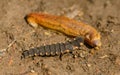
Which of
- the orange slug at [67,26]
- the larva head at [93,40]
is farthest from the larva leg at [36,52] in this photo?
the larva head at [93,40]

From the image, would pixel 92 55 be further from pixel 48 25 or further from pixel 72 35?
pixel 48 25

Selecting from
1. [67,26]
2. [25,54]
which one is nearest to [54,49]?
[25,54]

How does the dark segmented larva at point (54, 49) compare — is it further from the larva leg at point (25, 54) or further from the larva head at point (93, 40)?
the larva head at point (93, 40)

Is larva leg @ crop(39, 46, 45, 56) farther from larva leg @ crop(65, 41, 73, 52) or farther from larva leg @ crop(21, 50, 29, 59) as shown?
larva leg @ crop(65, 41, 73, 52)

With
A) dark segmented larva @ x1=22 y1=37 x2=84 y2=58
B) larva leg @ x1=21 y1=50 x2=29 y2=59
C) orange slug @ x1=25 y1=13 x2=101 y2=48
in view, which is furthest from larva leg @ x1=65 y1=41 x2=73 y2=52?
larva leg @ x1=21 y1=50 x2=29 y2=59

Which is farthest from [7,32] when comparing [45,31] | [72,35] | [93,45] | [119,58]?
[119,58]

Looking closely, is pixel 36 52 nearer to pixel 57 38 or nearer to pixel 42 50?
pixel 42 50
